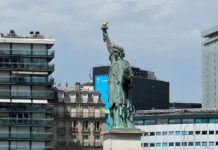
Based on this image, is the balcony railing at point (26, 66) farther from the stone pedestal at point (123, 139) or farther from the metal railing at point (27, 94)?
the stone pedestal at point (123, 139)

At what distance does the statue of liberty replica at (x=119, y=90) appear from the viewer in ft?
165

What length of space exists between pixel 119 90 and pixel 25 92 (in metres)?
70.4

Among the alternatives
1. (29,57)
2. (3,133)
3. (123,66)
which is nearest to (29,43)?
(29,57)

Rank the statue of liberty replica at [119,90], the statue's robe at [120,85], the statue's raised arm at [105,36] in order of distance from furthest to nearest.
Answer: the statue's raised arm at [105,36] → the statue's robe at [120,85] → the statue of liberty replica at [119,90]

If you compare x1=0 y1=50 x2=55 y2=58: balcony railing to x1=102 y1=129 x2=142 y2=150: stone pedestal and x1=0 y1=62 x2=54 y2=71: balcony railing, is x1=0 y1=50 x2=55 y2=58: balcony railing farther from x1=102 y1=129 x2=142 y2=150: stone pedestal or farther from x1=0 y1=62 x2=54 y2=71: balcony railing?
x1=102 y1=129 x2=142 y2=150: stone pedestal

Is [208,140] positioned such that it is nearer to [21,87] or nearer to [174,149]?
[174,149]

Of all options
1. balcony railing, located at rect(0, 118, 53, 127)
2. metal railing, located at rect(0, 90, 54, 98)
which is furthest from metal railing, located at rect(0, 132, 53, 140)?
metal railing, located at rect(0, 90, 54, 98)

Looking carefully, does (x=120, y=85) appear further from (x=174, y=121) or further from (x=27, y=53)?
(x=174, y=121)

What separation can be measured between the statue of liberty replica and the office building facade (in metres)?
68.3

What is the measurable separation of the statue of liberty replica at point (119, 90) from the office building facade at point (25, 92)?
224 feet

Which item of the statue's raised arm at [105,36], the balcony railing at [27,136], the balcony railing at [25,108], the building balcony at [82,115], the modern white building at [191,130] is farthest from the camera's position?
the modern white building at [191,130]

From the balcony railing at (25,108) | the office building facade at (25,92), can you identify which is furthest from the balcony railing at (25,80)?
the balcony railing at (25,108)

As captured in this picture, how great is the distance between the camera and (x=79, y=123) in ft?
484

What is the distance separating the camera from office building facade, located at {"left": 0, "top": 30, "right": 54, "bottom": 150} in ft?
388
